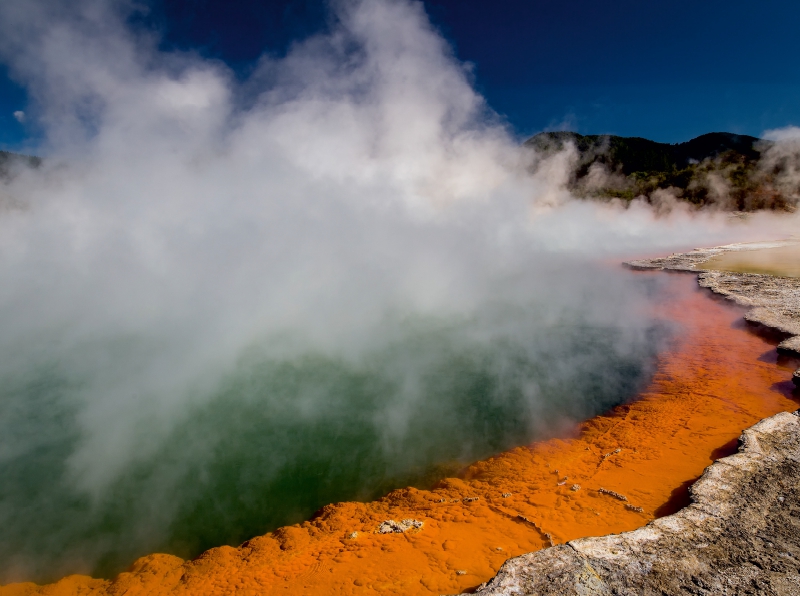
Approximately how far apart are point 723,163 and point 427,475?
2042 inches

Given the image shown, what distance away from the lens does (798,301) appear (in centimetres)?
861

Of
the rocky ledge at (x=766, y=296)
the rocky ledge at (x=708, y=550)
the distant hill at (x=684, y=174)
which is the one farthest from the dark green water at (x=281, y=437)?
the distant hill at (x=684, y=174)

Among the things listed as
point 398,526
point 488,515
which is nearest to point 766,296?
point 488,515

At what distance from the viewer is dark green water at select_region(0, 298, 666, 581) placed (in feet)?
13.6

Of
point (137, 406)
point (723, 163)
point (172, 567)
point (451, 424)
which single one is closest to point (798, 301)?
point (451, 424)

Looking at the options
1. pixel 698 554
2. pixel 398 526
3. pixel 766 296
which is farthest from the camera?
pixel 766 296

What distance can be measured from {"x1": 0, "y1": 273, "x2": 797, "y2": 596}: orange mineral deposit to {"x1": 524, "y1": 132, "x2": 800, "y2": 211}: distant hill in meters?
40.7

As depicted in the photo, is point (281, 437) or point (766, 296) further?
point (766, 296)

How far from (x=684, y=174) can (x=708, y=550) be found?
1904 inches

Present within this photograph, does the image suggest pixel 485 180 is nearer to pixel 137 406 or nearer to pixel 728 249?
pixel 728 249

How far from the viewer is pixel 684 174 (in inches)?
1583

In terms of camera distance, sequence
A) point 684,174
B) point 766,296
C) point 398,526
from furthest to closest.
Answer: point 684,174, point 766,296, point 398,526

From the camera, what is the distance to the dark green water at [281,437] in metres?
4.14

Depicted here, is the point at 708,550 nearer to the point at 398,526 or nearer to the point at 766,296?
the point at 398,526
